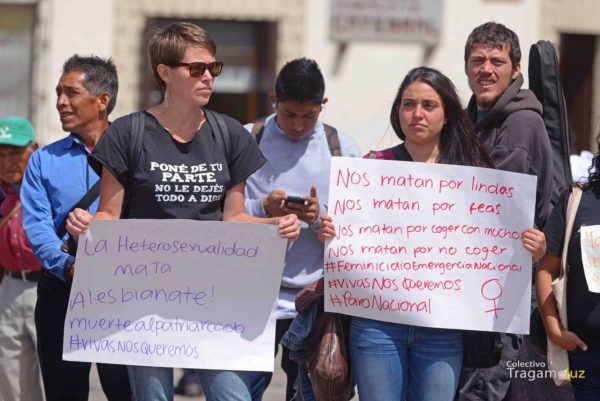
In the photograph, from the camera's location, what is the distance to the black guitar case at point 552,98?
5.39 meters

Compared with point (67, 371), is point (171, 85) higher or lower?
higher

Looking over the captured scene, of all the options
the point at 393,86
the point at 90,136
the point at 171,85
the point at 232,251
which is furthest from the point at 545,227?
the point at 393,86

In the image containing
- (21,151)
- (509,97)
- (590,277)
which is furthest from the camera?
(21,151)

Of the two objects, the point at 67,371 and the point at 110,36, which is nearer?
the point at 67,371

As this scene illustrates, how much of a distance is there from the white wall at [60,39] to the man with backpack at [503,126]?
7813 millimetres

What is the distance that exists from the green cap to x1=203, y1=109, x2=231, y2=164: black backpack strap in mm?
1919

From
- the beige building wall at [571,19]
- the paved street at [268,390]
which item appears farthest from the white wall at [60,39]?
the paved street at [268,390]

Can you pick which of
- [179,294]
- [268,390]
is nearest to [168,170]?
[179,294]

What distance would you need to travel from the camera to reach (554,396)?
525 centimetres

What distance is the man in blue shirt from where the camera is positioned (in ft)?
16.9

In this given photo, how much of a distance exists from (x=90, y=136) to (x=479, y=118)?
1.60m

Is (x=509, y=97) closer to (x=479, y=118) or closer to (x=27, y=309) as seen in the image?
(x=479, y=118)

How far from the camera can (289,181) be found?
5758 millimetres

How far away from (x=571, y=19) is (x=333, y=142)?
8.36m
